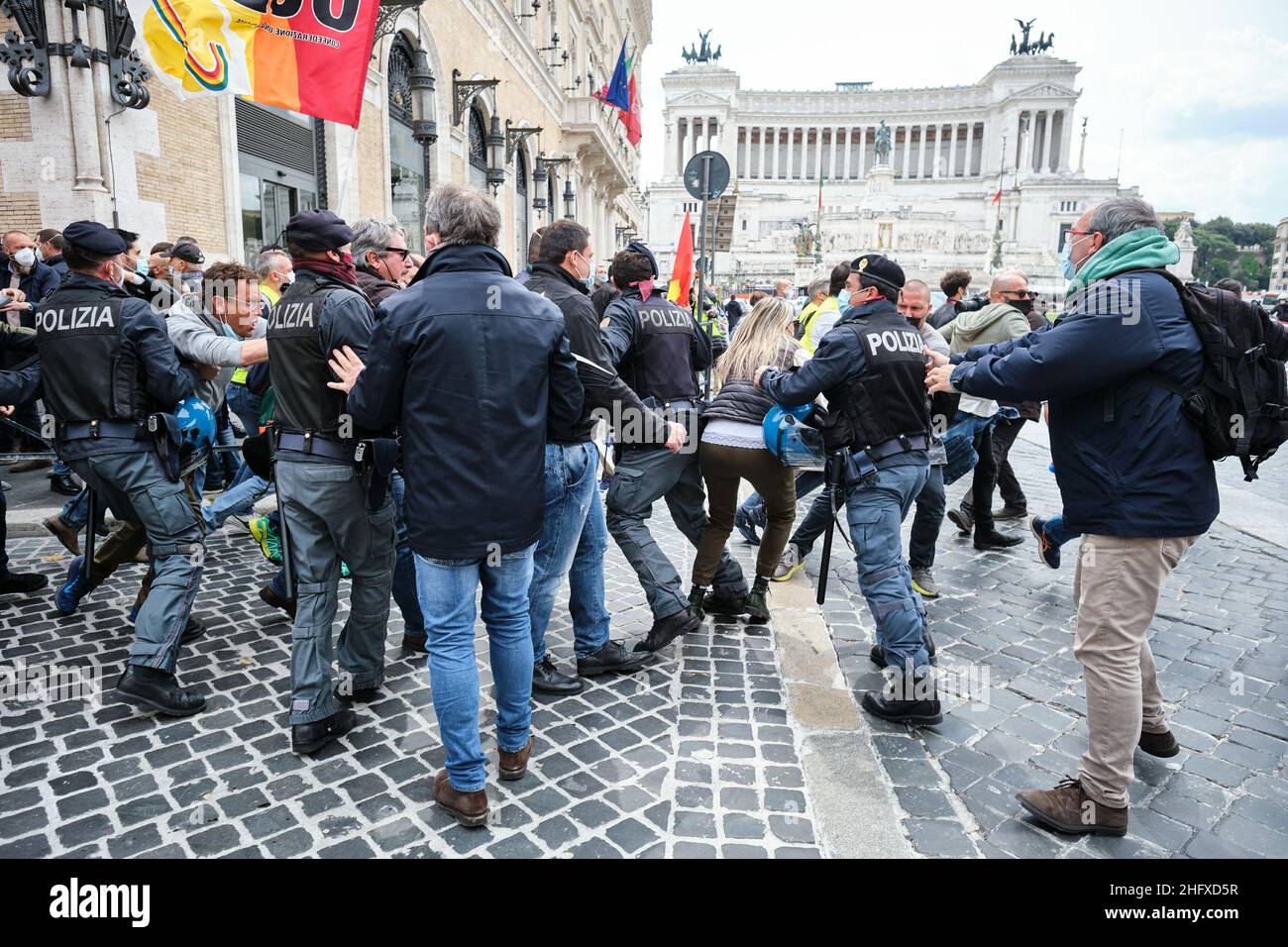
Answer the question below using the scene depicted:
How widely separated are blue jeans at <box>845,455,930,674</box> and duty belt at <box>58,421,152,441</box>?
369 cm

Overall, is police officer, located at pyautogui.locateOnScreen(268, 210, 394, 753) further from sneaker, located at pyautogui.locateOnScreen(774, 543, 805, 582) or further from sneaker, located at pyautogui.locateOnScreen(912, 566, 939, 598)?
sneaker, located at pyautogui.locateOnScreen(912, 566, 939, 598)

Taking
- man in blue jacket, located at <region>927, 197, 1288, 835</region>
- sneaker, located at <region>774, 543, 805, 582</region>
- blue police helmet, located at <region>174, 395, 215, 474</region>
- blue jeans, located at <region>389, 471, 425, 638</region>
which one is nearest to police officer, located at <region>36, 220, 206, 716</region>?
blue police helmet, located at <region>174, 395, 215, 474</region>

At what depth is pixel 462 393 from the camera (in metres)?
2.89

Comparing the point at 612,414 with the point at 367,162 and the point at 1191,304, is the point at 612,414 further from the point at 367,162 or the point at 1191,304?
the point at 367,162

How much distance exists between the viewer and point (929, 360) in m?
4.09

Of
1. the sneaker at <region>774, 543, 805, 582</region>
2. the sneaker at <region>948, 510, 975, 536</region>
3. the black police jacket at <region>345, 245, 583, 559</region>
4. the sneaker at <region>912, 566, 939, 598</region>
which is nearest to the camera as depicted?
the black police jacket at <region>345, 245, 583, 559</region>

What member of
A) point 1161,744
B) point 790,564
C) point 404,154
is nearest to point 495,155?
point 404,154

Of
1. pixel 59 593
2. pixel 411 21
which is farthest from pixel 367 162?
pixel 59 593

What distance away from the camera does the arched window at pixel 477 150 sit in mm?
20266

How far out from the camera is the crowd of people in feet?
9.69

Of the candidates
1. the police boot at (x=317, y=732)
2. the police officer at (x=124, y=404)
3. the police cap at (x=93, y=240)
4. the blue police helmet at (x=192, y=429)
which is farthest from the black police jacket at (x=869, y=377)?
the police cap at (x=93, y=240)

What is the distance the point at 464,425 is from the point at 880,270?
8.11 ft

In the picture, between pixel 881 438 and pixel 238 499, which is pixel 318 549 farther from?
pixel 881 438

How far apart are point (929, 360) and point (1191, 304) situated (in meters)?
1.30
